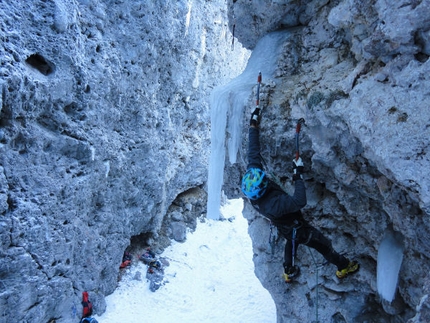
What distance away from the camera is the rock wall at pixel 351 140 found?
221 centimetres

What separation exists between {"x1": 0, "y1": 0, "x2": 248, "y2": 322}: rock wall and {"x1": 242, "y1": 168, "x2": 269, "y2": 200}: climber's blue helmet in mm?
3738

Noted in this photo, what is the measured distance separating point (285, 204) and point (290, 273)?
5.14ft

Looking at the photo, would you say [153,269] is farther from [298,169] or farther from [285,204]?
[298,169]

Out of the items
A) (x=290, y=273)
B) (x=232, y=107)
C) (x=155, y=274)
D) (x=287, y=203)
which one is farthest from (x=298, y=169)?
(x=155, y=274)

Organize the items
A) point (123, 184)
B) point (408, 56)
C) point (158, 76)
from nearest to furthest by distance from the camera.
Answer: point (408, 56) → point (123, 184) → point (158, 76)

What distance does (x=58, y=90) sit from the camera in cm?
518

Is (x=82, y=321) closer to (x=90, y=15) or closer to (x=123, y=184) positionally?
(x=123, y=184)

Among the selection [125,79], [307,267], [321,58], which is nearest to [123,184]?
[125,79]

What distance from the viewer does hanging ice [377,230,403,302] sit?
2949 mm

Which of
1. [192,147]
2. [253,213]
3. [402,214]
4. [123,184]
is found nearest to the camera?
[402,214]

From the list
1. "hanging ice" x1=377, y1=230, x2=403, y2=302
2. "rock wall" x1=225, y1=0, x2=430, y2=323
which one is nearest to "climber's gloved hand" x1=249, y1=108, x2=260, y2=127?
"rock wall" x1=225, y1=0, x2=430, y2=323

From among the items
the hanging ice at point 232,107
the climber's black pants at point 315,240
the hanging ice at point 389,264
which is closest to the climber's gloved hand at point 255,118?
the hanging ice at point 232,107

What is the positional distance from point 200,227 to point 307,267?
26.0ft

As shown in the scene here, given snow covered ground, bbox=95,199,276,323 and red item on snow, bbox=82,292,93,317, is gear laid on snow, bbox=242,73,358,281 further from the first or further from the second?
red item on snow, bbox=82,292,93,317
